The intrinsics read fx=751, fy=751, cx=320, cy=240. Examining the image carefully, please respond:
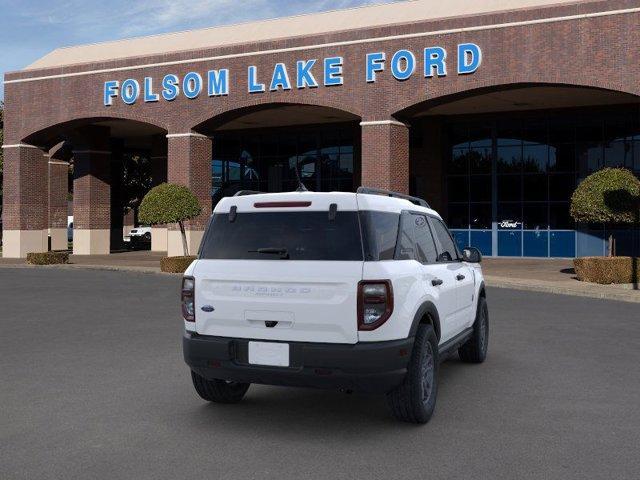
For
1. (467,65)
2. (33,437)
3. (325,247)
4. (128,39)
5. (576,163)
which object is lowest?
(33,437)

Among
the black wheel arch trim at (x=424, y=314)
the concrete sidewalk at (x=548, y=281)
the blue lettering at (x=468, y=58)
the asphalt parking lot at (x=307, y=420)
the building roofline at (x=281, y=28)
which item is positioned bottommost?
the asphalt parking lot at (x=307, y=420)

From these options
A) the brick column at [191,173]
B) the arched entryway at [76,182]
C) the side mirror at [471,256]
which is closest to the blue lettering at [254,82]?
the brick column at [191,173]

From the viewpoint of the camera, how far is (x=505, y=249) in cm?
3356

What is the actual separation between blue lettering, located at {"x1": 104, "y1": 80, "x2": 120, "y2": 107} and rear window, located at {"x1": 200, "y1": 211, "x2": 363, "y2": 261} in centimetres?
2922

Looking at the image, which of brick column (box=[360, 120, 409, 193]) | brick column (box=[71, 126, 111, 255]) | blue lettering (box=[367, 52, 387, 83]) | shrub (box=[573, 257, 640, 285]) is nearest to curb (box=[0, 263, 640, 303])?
shrub (box=[573, 257, 640, 285])

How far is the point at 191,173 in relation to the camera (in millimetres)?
31656

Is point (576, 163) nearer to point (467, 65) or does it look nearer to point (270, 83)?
point (467, 65)

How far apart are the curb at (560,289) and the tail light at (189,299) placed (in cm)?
1322

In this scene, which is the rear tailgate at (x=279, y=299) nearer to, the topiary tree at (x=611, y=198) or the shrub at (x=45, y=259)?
the topiary tree at (x=611, y=198)

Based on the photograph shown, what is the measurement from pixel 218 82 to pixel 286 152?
987 centimetres

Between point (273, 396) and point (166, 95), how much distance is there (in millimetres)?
26969

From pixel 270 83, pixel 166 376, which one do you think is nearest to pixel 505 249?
pixel 270 83

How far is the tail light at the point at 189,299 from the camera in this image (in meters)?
6.19

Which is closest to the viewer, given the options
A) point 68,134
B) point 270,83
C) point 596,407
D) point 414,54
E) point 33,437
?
point 33,437
